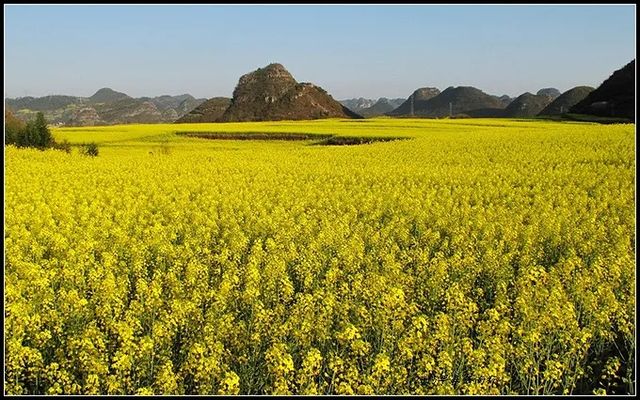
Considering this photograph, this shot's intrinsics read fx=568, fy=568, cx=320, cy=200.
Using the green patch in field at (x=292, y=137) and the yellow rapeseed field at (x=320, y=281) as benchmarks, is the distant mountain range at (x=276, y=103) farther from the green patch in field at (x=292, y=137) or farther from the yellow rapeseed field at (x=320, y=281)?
the yellow rapeseed field at (x=320, y=281)

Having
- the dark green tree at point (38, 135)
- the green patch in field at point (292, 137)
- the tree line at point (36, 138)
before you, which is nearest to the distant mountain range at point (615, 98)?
the green patch in field at point (292, 137)

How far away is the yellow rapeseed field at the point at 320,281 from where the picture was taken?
550cm

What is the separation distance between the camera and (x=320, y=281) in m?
8.55

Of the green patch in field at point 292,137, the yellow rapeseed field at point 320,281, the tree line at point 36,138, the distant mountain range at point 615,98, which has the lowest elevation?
the yellow rapeseed field at point 320,281

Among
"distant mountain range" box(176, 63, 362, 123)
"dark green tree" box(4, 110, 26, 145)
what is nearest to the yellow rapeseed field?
"dark green tree" box(4, 110, 26, 145)

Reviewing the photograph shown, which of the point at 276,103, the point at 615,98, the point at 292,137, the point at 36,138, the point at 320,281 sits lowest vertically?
the point at 320,281

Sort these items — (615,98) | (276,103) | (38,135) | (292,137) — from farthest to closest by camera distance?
(276,103) < (615,98) < (292,137) < (38,135)

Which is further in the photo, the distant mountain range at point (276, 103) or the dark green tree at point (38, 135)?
the distant mountain range at point (276, 103)

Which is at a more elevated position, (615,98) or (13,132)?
(615,98)

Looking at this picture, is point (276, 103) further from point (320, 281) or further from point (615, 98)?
point (320, 281)

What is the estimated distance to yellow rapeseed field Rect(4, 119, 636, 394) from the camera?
217 inches

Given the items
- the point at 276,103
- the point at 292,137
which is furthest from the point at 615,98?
the point at 276,103

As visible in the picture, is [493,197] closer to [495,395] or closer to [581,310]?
[581,310]

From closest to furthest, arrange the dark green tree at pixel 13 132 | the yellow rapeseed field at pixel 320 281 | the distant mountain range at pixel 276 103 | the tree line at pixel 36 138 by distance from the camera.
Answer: the yellow rapeseed field at pixel 320 281
the tree line at pixel 36 138
the dark green tree at pixel 13 132
the distant mountain range at pixel 276 103
